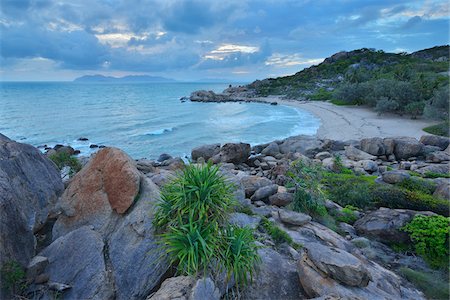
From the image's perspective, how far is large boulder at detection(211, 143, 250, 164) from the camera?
24.2 meters

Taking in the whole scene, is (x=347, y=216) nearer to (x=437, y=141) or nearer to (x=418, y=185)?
(x=418, y=185)

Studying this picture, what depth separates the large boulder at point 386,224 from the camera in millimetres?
10117

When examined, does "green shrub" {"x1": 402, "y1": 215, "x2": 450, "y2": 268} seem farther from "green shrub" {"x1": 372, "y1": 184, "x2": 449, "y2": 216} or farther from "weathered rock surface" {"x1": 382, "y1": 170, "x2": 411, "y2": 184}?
"weathered rock surface" {"x1": 382, "y1": 170, "x2": 411, "y2": 184}

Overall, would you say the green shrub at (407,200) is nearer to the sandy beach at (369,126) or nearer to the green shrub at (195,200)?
the green shrub at (195,200)

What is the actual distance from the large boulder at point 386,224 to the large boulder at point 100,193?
810cm

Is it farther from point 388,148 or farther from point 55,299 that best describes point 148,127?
point 55,299

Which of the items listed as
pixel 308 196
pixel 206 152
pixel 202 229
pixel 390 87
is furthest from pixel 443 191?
pixel 390 87

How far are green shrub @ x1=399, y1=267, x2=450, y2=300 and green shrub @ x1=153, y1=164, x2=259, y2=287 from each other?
4913 mm

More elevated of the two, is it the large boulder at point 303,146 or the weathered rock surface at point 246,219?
the weathered rock surface at point 246,219

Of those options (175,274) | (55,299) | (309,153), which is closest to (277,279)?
(175,274)

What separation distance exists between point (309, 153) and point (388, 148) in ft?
20.0

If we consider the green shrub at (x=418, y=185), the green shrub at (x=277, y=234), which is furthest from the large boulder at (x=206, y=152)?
the green shrub at (x=277, y=234)

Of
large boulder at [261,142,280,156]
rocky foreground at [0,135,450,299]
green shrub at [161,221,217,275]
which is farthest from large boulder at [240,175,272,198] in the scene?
large boulder at [261,142,280,156]

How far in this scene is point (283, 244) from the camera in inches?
312
